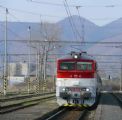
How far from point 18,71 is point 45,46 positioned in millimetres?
81848

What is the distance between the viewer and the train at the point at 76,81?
30000 millimetres

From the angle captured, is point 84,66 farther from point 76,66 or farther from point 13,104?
point 13,104

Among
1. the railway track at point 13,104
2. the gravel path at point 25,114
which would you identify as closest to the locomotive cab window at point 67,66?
the gravel path at point 25,114

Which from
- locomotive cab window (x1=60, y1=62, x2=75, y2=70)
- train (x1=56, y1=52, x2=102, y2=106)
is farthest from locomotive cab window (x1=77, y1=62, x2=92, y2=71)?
locomotive cab window (x1=60, y1=62, x2=75, y2=70)

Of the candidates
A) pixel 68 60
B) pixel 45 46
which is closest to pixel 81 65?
pixel 68 60

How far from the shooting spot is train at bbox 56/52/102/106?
3000cm

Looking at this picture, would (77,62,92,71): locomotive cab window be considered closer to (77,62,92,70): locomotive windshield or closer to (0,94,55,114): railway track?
(77,62,92,70): locomotive windshield

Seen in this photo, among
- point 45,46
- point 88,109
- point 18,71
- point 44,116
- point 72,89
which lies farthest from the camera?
point 18,71

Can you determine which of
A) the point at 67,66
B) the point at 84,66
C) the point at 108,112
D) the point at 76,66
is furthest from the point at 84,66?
the point at 108,112

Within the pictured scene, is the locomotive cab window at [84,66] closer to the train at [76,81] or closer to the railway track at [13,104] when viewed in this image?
the train at [76,81]

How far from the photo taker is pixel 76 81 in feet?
98.6

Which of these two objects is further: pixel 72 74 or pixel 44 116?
pixel 72 74

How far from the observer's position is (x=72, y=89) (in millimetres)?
30062

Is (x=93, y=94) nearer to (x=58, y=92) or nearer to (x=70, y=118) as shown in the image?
(x=58, y=92)
